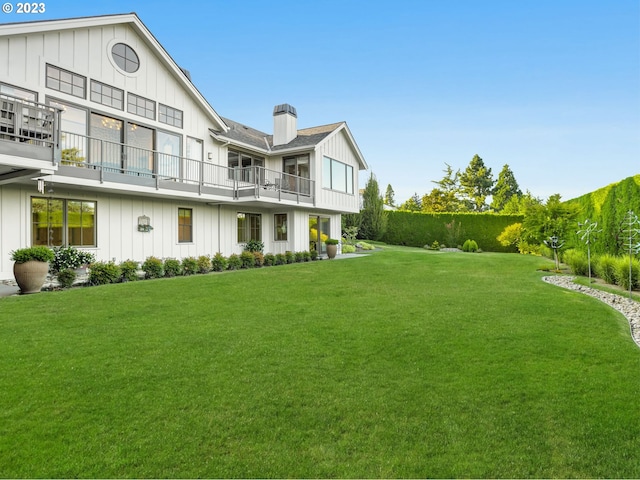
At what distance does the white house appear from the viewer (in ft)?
36.0

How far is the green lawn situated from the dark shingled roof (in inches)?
526

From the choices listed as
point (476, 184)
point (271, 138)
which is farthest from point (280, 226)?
point (476, 184)

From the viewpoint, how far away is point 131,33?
1455 centimetres

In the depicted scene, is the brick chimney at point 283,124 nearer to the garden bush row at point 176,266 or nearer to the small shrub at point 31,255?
the garden bush row at point 176,266

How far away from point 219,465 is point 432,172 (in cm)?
4822

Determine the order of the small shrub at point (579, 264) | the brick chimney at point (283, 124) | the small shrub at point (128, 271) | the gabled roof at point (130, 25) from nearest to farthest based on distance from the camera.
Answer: the gabled roof at point (130, 25) → the small shrub at point (128, 271) → the small shrub at point (579, 264) → the brick chimney at point (283, 124)

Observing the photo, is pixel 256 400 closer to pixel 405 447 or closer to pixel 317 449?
pixel 317 449

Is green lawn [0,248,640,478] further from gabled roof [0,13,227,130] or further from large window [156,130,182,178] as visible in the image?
large window [156,130,182,178]

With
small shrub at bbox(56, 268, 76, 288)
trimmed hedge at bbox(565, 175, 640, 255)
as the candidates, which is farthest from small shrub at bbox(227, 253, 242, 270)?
trimmed hedge at bbox(565, 175, 640, 255)

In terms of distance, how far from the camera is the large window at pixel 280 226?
67.7 ft

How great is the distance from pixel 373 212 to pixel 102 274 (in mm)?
24070

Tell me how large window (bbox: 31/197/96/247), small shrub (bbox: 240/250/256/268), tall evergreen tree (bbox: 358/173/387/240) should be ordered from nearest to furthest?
large window (bbox: 31/197/96/247)
small shrub (bbox: 240/250/256/268)
tall evergreen tree (bbox: 358/173/387/240)

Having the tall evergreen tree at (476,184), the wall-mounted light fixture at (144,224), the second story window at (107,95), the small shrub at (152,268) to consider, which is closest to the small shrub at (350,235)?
the wall-mounted light fixture at (144,224)

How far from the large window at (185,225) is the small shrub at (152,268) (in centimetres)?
294
